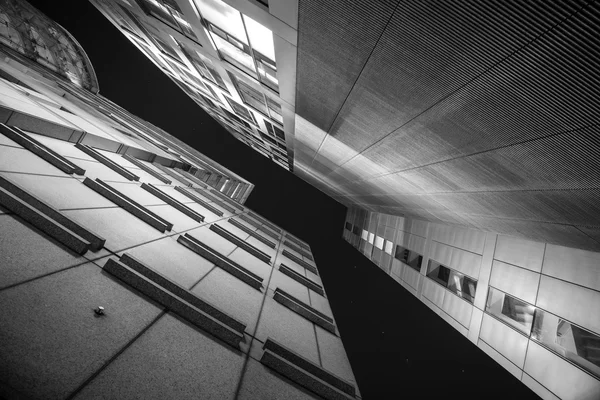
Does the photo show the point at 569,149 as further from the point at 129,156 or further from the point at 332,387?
the point at 129,156

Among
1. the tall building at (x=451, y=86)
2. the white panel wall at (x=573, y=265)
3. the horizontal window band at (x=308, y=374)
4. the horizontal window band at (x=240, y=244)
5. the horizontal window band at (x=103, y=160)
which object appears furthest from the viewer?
the horizontal window band at (x=240, y=244)

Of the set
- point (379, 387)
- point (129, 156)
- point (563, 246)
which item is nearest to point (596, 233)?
point (563, 246)

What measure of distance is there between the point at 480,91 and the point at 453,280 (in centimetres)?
1232

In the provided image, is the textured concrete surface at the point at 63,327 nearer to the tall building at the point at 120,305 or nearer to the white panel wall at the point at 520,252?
the tall building at the point at 120,305

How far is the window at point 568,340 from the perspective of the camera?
7.72 meters

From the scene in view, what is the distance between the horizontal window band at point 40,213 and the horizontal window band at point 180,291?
0.46m

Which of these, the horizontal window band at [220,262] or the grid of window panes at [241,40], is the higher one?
the grid of window panes at [241,40]

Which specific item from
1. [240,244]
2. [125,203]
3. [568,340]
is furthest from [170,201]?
[568,340]

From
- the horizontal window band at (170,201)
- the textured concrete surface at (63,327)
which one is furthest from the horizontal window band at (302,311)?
the horizontal window band at (170,201)

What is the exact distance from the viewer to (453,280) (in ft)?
47.4

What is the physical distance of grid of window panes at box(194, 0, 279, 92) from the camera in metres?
6.68

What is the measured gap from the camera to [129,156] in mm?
11672

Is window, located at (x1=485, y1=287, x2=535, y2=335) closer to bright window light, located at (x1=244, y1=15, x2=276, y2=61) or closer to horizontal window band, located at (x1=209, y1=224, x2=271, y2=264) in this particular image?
horizontal window band, located at (x1=209, y1=224, x2=271, y2=264)

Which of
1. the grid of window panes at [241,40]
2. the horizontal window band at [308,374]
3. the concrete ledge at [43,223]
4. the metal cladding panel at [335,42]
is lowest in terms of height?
the horizontal window band at [308,374]
